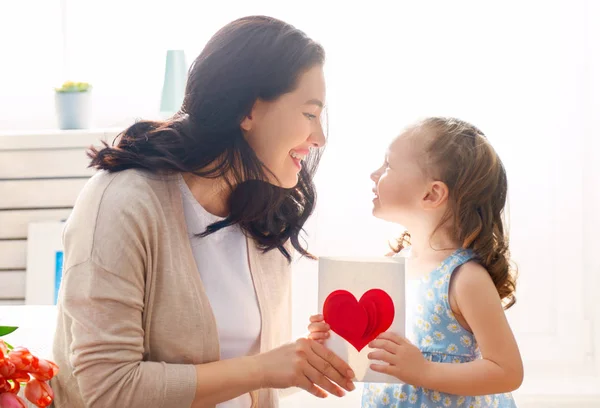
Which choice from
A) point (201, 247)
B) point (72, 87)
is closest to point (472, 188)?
point (201, 247)

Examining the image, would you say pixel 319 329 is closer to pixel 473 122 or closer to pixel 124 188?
pixel 124 188

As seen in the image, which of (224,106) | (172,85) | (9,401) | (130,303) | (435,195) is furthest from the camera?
(172,85)

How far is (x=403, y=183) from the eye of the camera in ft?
4.83

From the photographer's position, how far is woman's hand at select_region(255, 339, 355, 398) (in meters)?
1.28

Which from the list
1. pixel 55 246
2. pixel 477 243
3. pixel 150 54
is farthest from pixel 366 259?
pixel 150 54

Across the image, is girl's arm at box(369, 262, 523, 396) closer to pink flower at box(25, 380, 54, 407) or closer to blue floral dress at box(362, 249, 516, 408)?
blue floral dress at box(362, 249, 516, 408)

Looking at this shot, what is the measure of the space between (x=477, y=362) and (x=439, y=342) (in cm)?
10

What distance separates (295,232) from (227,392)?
425 millimetres

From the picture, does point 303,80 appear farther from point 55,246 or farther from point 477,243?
point 55,246

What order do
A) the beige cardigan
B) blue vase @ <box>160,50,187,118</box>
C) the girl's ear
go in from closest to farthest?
the beige cardigan → the girl's ear → blue vase @ <box>160,50,187,118</box>

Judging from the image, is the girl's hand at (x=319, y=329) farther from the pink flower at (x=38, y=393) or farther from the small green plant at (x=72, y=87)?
the small green plant at (x=72, y=87)

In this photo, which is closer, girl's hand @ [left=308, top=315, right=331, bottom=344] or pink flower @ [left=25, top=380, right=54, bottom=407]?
pink flower @ [left=25, top=380, right=54, bottom=407]

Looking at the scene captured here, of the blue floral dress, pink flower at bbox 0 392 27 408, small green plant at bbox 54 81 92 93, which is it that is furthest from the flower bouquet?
small green plant at bbox 54 81 92 93

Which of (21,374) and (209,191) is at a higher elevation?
(209,191)
